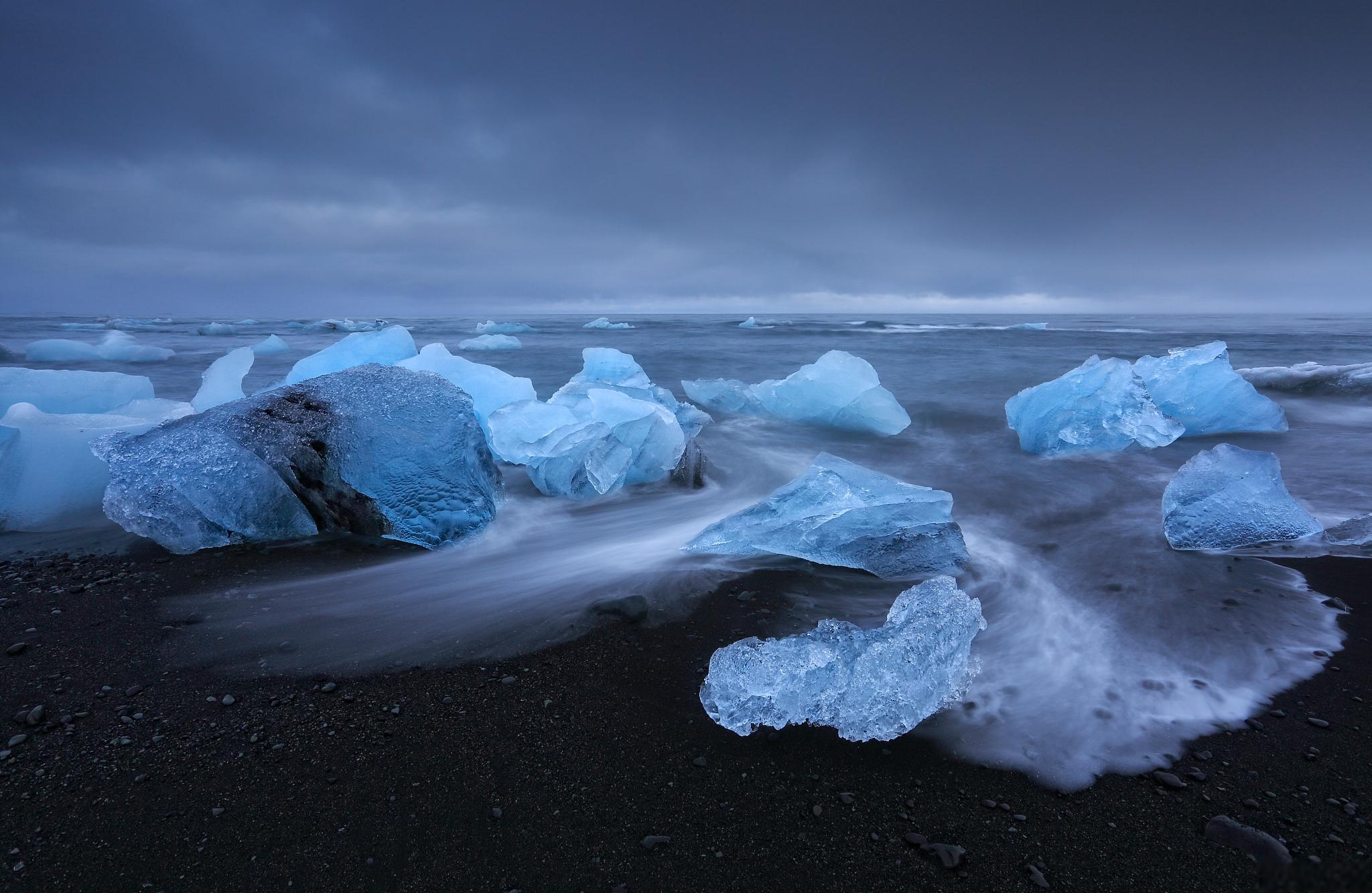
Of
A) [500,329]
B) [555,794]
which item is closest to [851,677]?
[555,794]

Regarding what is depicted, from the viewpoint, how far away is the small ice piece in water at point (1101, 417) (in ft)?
18.2

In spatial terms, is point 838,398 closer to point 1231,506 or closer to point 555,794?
point 1231,506

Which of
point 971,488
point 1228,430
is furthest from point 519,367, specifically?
point 1228,430

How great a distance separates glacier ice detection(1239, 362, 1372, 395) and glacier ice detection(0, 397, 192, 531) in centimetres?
1213

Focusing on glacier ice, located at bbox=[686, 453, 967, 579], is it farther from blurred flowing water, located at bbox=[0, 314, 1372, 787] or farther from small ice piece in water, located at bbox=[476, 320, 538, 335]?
small ice piece in water, located at bbox=[476, 320, 538, 335]

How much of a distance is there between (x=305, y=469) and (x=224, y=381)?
2.34 meters

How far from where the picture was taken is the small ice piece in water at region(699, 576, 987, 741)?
1.82 metres

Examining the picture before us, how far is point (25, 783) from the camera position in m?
1.58

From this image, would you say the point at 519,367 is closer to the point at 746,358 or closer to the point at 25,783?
the point at 746,358

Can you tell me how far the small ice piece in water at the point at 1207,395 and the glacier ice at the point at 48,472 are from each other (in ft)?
26.4

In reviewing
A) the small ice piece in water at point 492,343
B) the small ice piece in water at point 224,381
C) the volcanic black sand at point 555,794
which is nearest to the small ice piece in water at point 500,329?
the small ice piece in water at point 492,343

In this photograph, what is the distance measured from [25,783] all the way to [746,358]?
15.3 m

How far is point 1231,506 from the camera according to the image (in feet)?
10.8

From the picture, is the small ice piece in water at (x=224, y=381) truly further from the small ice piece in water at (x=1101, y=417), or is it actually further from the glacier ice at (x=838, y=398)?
the small ice piece in water at (x=1101, y=417)
